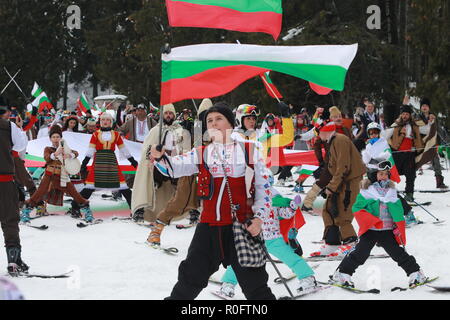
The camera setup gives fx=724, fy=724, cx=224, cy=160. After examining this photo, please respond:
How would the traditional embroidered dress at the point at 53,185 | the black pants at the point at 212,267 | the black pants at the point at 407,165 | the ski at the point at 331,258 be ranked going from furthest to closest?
1. the black pants at the point at 407,165
2. the traditional embroidered dress at the point at 53,185
3. the ski at the point at 331,258
4. the black pants at the point at 212,267

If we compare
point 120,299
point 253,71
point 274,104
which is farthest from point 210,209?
point 274,104

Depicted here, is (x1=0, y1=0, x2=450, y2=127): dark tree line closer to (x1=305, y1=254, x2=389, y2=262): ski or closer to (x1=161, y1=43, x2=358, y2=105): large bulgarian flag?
(x1=305, y1=254, x2=389, y2=262): ski

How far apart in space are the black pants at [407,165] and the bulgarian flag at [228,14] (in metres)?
5.44

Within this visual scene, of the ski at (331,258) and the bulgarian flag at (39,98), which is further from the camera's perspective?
the bulgarian flag at (39,98)

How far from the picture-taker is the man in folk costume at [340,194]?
27.1 ft

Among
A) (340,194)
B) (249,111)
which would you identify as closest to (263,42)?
(249,111)

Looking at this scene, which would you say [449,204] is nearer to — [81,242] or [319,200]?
[319,200]

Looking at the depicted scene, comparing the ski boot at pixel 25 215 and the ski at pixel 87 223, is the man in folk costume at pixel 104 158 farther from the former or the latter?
the ski boot at pixel 25 215

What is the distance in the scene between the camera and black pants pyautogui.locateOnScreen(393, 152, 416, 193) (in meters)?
11.8

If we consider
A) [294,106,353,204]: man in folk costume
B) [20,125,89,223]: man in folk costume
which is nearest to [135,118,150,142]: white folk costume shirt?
[20,125,89,223]: man in folk costume

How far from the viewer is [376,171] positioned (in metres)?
6.86

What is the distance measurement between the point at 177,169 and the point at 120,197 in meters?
9.02

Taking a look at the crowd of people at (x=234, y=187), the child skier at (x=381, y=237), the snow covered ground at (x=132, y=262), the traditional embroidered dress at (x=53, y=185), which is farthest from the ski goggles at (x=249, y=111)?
the traditional embroidered dress at (x=53, y=185)

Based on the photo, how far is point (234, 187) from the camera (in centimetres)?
502
